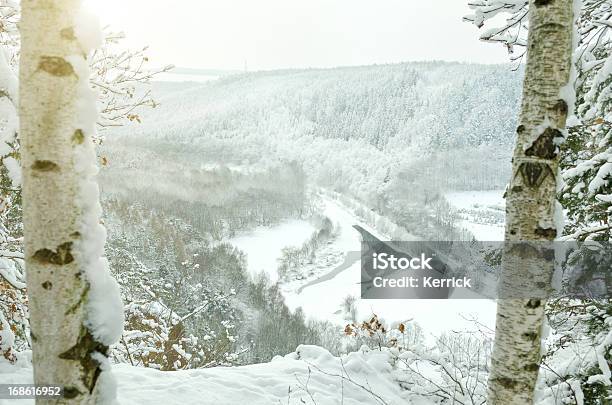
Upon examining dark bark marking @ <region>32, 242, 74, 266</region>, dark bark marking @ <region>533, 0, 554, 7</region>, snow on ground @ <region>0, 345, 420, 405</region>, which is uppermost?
dark bark marking @ <region>533, 0, 554, 7</region>

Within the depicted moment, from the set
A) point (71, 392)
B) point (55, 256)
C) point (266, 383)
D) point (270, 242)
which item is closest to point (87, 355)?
point (71, 392)

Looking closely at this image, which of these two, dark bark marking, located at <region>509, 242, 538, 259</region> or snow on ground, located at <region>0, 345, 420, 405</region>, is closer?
dark bark marking, located at <region>509, 242, 538, 259</region>

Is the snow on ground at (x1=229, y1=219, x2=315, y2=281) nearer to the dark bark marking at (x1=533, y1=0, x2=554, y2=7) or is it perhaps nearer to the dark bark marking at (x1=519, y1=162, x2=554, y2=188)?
the dark bark marking at (x1=519, y1=162, x2=554, y2=188)

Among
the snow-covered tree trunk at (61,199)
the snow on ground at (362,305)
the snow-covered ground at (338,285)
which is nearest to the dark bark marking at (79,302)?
the snow-covered tree trunk at (61,199)

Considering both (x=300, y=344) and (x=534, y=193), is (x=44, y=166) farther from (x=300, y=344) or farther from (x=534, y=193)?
(x=300, y=344)

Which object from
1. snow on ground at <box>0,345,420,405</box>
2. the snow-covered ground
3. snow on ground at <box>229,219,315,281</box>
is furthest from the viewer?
snow on ground at <box>229,219,315,281</box>

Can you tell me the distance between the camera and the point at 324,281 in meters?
73.6

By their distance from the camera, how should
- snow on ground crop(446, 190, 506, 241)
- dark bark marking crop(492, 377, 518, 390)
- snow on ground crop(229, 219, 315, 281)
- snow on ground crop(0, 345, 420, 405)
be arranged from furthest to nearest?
1. snow on ground crop(229, 219, 315, 281)
2. snow on ground crop(446, 190, 506, 241)
3. snow on ground crop(0, 345, 420, 405)
4. dark bark marking crop(492, 377, 518, 390)

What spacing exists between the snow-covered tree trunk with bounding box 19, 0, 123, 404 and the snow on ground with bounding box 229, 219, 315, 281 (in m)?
72.5

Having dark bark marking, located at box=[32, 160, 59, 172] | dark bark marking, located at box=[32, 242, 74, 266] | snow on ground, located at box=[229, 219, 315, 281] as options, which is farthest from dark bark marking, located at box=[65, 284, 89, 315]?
snow on ground, located at box=[229, 219, 315, 281]

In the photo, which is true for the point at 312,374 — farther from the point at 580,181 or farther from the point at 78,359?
the point at 78,359

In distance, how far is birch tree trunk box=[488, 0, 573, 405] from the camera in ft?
6.36

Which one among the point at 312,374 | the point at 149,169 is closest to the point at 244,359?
the point at 312,374

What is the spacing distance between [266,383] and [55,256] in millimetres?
4034
